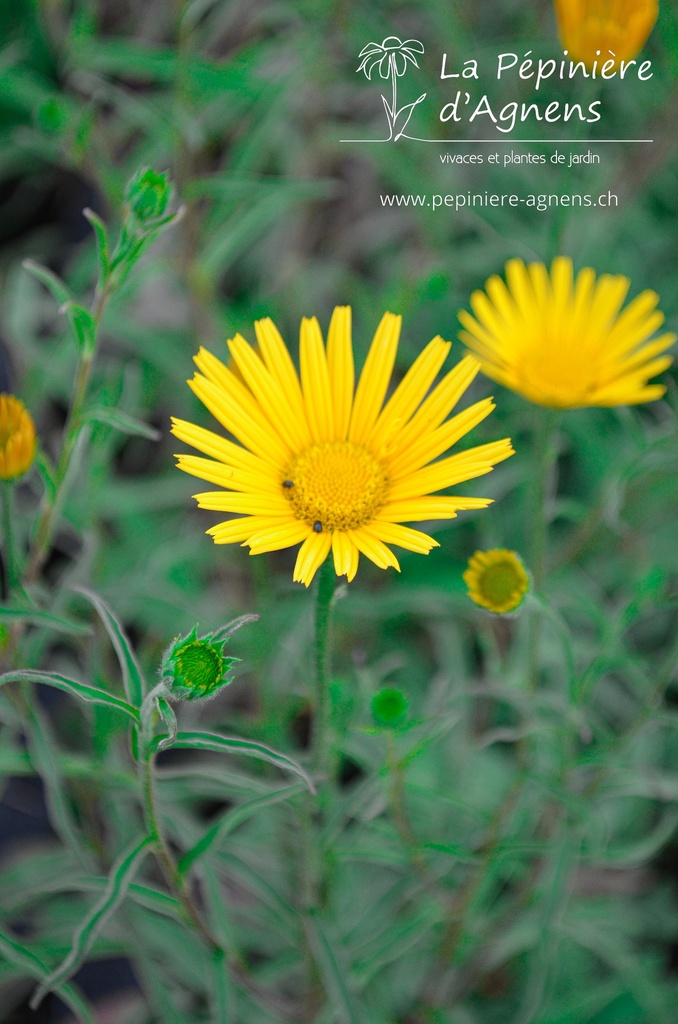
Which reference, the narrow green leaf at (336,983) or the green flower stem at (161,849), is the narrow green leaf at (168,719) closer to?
the green flower stem at (161,849)

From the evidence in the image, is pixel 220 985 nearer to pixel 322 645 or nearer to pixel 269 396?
pixel 322 645

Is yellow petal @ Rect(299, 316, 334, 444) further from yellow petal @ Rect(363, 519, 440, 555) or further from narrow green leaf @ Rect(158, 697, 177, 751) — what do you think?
narrow green leaf @ Rect(158, 697, 177, 751)

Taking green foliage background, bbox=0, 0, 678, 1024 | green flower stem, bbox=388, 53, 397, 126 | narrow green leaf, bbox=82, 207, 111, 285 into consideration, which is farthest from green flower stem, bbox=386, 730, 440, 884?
green flower stem, bbox=388, 53, 397, 126

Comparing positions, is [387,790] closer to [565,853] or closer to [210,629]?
[565,853]

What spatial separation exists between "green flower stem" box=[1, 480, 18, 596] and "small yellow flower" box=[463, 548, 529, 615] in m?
0.52

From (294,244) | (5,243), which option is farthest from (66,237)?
(294,244)

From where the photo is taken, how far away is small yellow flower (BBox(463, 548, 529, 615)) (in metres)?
0.96

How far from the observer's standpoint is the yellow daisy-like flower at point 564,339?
120cm

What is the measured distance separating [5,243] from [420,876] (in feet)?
6.77

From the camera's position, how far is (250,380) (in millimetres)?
1015

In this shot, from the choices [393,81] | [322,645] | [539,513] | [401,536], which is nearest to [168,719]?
[322,645]

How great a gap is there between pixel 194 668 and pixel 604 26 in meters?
1.19

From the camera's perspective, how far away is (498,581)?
3.18 feet

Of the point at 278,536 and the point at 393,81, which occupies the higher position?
the point at 393,81
